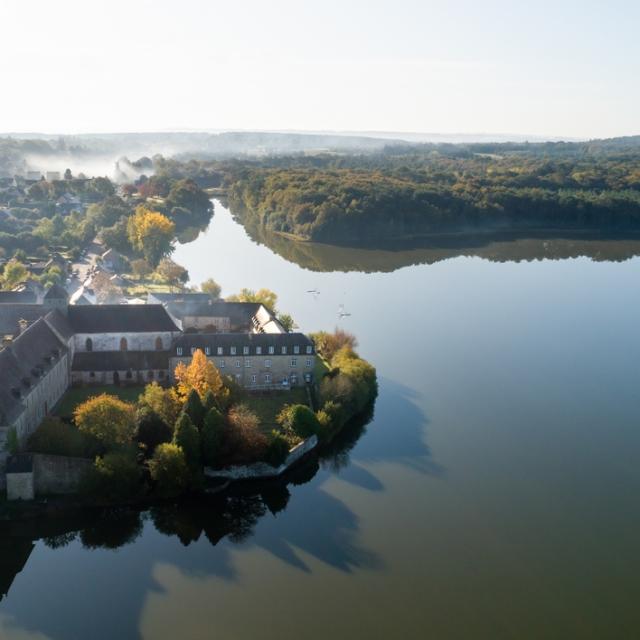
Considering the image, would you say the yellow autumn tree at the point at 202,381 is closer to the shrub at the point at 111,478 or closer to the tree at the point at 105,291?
the shrub at the point at 111,478

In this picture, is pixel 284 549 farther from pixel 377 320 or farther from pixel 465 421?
pixel 377 320

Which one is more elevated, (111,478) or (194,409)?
(194,409)

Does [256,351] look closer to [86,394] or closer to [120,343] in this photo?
[120,343]

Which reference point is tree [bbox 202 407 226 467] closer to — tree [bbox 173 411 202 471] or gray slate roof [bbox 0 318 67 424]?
tree [bbox 173 411 202 471]

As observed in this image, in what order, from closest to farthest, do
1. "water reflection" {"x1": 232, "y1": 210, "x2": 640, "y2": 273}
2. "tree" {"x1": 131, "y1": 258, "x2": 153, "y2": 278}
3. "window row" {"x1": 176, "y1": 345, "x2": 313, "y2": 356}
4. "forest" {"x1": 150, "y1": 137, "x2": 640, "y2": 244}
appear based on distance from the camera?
"window row" {"x1": 176, "y1": 345, "x2": 313, "y2": 356} → "tree" {"x1": 131, "y1": 258, "x2": 153, "y2": 278} → "water reflection" {"x1": 232, "y1": 210, "x2": 640, "y2": 273} → "forest" {"x1": 150, "y1": 137, "x2": 640, "y2": 244}

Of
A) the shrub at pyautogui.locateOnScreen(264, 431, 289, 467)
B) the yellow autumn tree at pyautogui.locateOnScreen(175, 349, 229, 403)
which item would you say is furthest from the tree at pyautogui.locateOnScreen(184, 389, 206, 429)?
the shrub at pyautogui.locateOnScreen(264, 431, 289, 467)

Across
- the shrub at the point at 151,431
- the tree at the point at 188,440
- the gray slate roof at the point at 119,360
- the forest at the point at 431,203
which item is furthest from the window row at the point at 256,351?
the forest at the point at 431,203

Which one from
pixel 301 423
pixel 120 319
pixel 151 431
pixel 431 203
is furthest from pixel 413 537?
pixel 431 203
